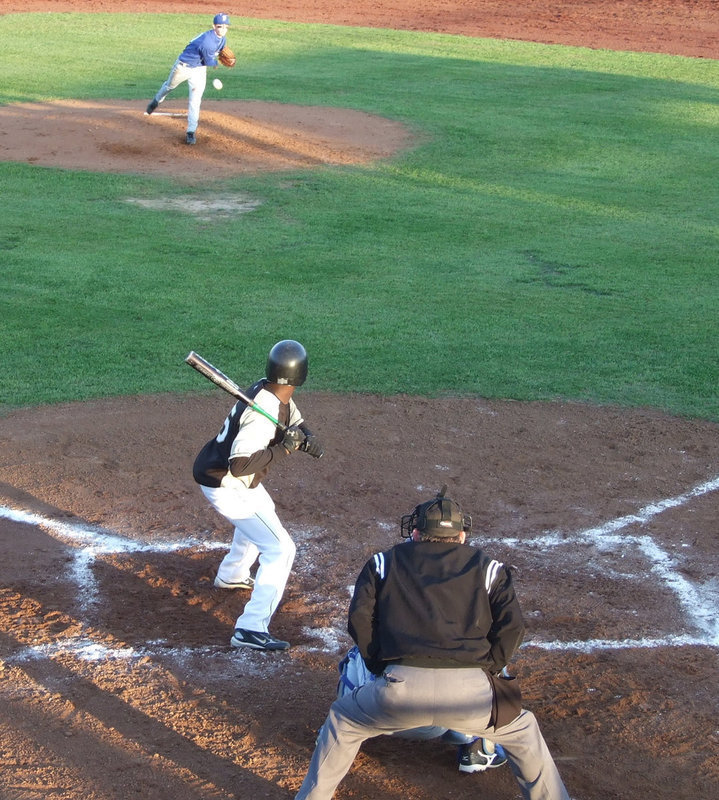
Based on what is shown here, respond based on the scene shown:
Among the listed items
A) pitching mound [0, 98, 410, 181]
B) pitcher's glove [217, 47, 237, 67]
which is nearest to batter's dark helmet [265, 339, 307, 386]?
pitching mound [0, 98, 410, 181]

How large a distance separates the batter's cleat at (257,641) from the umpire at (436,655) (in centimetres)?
140

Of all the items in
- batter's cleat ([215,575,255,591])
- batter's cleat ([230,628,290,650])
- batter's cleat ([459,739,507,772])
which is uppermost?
batter's cleat ([459,739,507,772])

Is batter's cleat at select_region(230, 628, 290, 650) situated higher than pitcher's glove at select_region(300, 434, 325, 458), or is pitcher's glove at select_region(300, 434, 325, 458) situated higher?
pitcher's glove at select_region(300, 434, 325, 458)

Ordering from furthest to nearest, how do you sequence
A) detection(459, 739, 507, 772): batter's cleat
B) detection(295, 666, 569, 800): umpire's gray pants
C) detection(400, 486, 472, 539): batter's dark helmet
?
detection(459, 739, 507, 772): batter's cleat → detection(400, 486, 472, 539): batter's dark helmet → detection(295, 666, 569, 800): umpire's gray pants

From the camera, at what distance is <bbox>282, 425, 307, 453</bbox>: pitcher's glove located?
551 centimetres

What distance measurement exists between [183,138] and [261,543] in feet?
43.3

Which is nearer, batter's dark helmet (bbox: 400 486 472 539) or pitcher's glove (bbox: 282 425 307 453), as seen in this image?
batter's dark helmet (bbox: 400 486 472 539)

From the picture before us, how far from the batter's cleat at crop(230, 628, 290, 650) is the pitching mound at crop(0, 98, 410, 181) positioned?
38.4ft

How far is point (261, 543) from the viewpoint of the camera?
5617mm

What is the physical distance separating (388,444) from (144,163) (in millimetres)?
10078

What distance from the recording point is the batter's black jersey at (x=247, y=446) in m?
5.38

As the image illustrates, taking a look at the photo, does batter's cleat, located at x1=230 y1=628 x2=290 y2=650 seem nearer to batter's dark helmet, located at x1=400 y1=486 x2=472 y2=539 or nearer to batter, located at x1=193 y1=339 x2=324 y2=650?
batter, located at x1=193 y1=339 x2=324 y2=650

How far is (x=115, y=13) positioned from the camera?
31594 millimetres

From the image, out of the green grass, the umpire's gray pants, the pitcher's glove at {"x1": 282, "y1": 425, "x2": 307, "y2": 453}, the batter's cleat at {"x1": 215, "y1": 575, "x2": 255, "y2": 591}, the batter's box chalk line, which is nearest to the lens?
the umpire's gray pants
